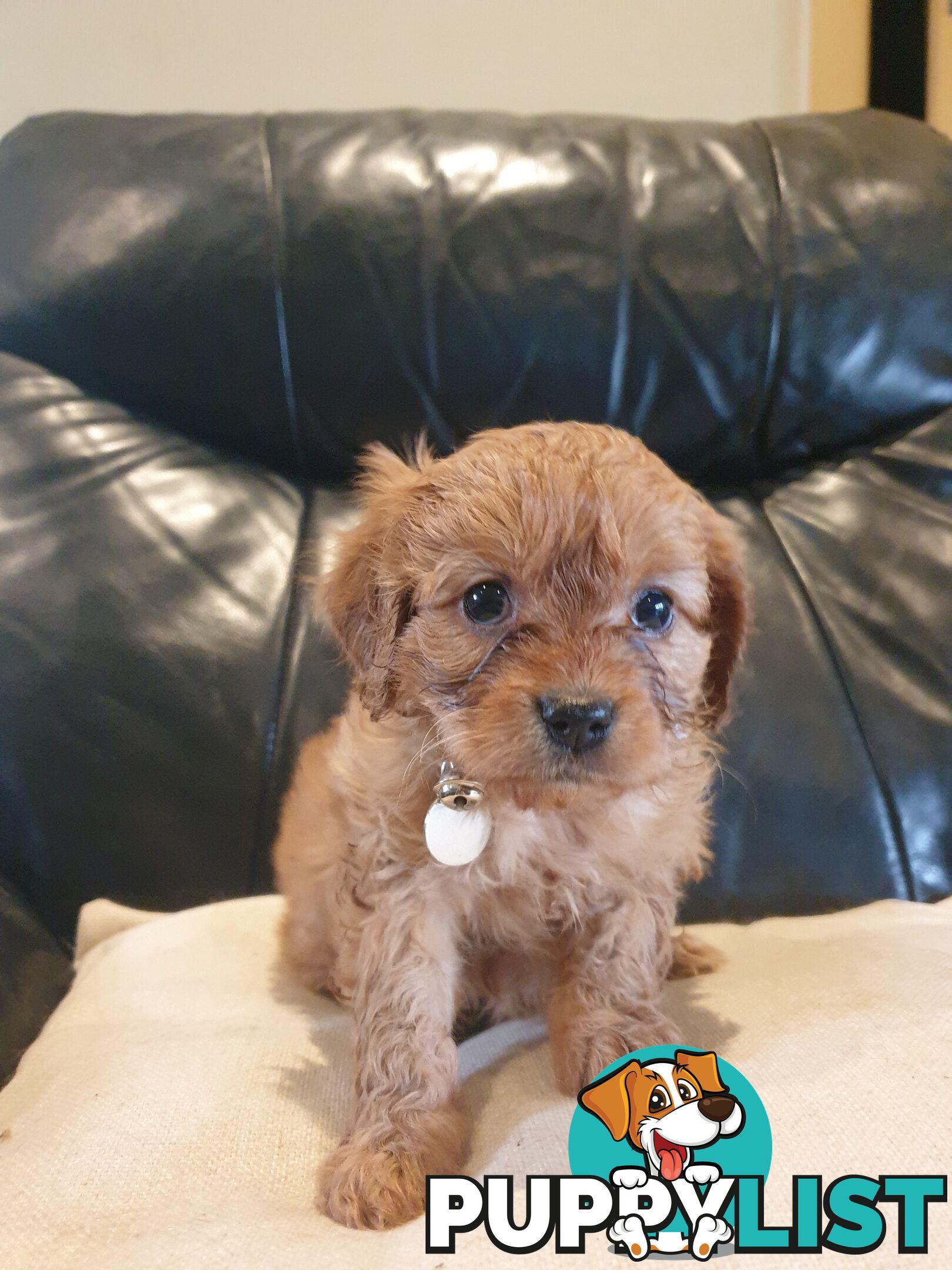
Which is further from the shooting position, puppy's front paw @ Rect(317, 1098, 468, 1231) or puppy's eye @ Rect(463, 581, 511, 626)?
puppy's eye @ Rect(463, 581, 511, 626)

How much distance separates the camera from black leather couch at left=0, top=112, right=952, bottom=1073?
6.18 feet

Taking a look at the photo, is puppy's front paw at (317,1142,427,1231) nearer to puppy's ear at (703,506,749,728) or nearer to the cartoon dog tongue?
the cartoon dog tongue

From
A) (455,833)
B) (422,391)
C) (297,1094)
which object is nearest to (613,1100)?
(455,833)

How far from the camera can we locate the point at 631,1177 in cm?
91

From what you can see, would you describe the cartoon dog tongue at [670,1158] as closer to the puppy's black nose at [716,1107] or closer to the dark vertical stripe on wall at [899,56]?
the puppy's black nose at [716,1107]

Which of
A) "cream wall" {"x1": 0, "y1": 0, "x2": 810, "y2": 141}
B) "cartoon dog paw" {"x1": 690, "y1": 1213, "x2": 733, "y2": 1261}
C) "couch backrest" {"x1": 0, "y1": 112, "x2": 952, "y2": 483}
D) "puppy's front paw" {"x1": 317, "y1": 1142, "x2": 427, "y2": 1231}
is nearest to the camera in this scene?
"cartoon dog paw" {"x1": 690, "y1": 1213, "x2": 733, "y2": 1261}

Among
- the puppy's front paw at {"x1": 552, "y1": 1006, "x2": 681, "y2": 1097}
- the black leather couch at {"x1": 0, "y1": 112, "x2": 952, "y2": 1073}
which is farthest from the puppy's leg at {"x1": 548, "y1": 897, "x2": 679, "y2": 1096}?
the black leather couch at {"x1": 0, "y1": 112, "x2": 952, "y2": 1073}

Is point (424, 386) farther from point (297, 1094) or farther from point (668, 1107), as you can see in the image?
point (668, 1107)

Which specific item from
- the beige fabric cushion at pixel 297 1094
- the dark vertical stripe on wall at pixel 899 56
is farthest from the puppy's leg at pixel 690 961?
the dark vertical stripe on wall at pixel 899 56

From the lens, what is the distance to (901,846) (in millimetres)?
1854

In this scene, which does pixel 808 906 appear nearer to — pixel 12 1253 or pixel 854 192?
pixel 12 1253

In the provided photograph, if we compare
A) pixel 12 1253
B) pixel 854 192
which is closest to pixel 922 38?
pixel 854 192

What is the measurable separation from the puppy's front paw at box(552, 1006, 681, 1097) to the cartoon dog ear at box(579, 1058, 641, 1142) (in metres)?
0.19

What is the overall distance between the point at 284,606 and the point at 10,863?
78 cm
